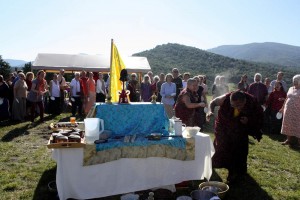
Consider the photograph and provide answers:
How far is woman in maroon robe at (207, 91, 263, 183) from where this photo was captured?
4.44 metres

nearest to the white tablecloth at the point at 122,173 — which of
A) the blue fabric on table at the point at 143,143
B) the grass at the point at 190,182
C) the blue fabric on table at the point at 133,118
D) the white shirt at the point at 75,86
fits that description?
the blue fabric on table at the point at 143,143

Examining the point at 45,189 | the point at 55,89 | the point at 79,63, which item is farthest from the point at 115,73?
the point at 79,63

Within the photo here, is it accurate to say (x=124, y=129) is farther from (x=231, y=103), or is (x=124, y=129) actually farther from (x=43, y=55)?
(x=43, y=55)

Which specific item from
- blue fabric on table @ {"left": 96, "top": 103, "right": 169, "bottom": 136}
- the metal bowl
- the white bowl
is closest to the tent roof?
blue fabric on table @ {"left": 96, "top": 103, "right": 169, "bottom": 136}

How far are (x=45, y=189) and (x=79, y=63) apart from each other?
12.0 m

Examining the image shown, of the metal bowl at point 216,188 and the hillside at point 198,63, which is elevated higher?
the hillside at point 198,63

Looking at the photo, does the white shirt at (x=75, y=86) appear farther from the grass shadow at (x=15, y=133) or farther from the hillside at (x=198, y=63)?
the hillside at (x=198, y=63)

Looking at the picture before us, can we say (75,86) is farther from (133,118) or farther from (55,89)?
(133,118)

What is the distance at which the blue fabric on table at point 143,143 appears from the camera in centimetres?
378

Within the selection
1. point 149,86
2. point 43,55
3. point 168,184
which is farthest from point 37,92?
point 43,55

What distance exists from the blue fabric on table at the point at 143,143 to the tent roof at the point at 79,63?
11187 mm

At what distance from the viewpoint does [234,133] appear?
14.9 ft

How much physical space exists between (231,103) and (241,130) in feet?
1.64

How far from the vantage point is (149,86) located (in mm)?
9625
